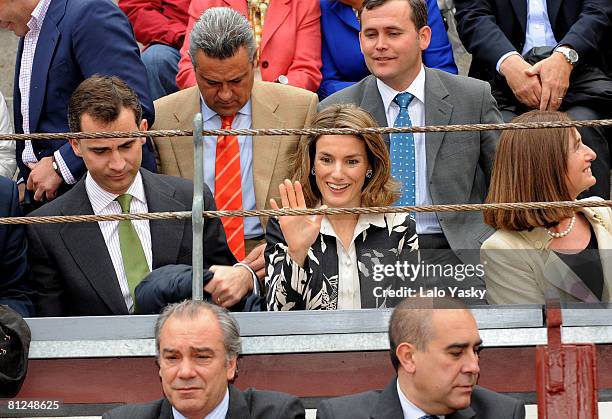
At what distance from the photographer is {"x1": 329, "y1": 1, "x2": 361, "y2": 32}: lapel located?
6.43 meters

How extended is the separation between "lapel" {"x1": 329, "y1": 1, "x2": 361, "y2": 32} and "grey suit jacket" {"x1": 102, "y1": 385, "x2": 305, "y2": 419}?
8.81 ft

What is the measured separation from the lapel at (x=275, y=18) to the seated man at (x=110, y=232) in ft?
4.46

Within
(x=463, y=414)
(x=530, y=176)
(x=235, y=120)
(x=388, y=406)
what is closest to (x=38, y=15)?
(x=235, y=120)

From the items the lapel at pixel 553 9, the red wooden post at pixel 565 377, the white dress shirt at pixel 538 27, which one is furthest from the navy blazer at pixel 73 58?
the red wooden post at pixel 565 377

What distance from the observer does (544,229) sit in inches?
191

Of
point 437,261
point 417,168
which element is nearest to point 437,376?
point 437,261

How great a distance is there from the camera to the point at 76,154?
5387 mm

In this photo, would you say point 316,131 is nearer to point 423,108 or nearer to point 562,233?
point 562,233

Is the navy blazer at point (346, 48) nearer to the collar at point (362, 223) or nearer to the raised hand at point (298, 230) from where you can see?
the collar at point (362, 223)

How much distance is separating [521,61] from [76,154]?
7.35ft

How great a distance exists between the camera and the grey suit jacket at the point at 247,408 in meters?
4.11

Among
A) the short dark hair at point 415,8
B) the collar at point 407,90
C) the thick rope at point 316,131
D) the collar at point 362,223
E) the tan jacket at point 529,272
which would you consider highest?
the short dark hair at point 415,8

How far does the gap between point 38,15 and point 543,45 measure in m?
2.47

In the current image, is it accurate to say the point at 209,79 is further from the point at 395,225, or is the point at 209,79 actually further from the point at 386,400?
the point at 386,400
